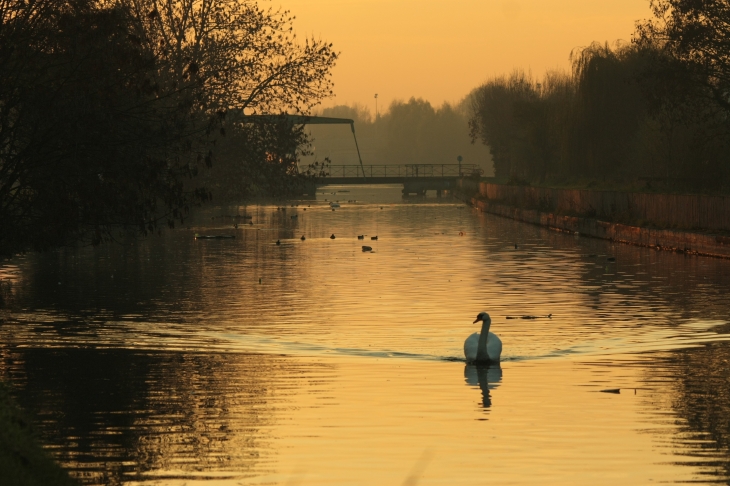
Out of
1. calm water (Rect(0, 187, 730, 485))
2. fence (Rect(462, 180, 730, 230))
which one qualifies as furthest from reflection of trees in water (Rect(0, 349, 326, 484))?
fence (Rect(462, 180, 730, 230))

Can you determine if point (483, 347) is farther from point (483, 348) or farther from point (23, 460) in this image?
point (23, 460)

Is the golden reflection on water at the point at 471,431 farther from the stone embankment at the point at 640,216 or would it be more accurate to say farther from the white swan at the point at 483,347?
the stone embankment at the point at 640,216

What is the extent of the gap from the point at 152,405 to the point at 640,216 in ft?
120

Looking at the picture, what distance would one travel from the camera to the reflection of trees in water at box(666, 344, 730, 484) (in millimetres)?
9984

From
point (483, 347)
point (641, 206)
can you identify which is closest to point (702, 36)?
point (641, 206)

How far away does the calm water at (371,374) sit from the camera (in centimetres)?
967

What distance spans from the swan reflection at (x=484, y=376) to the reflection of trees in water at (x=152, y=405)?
1.64 metres

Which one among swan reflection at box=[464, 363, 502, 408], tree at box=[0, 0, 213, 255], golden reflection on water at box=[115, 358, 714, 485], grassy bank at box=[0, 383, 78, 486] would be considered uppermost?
tree at box=[0, 0, 213, 255]

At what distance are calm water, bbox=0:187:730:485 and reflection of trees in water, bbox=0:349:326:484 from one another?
0.11 ft

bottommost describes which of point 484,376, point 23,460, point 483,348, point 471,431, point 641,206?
point 484,376

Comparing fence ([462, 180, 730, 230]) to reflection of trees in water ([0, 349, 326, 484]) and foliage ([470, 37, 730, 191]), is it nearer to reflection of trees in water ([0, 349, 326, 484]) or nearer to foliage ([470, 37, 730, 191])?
foliage ([470, 37, 730, 191])

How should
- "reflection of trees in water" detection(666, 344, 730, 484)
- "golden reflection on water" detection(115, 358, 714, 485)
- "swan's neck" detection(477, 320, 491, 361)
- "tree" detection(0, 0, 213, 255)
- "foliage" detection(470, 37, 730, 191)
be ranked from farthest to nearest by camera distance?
"foliage" detection(470, 37, 730, 191) < "tree" detection(0, 0, 213, 255) < "swan's neck" detection(477, 320, 491, 361) < "reflection of trees in water" detection(666, 344, 730, 484) < "golden reflection on water" detection(115, 358, 714, 485)

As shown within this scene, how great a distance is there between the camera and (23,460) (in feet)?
28.4

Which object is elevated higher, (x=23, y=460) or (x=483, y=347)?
(x=23, y=460)
